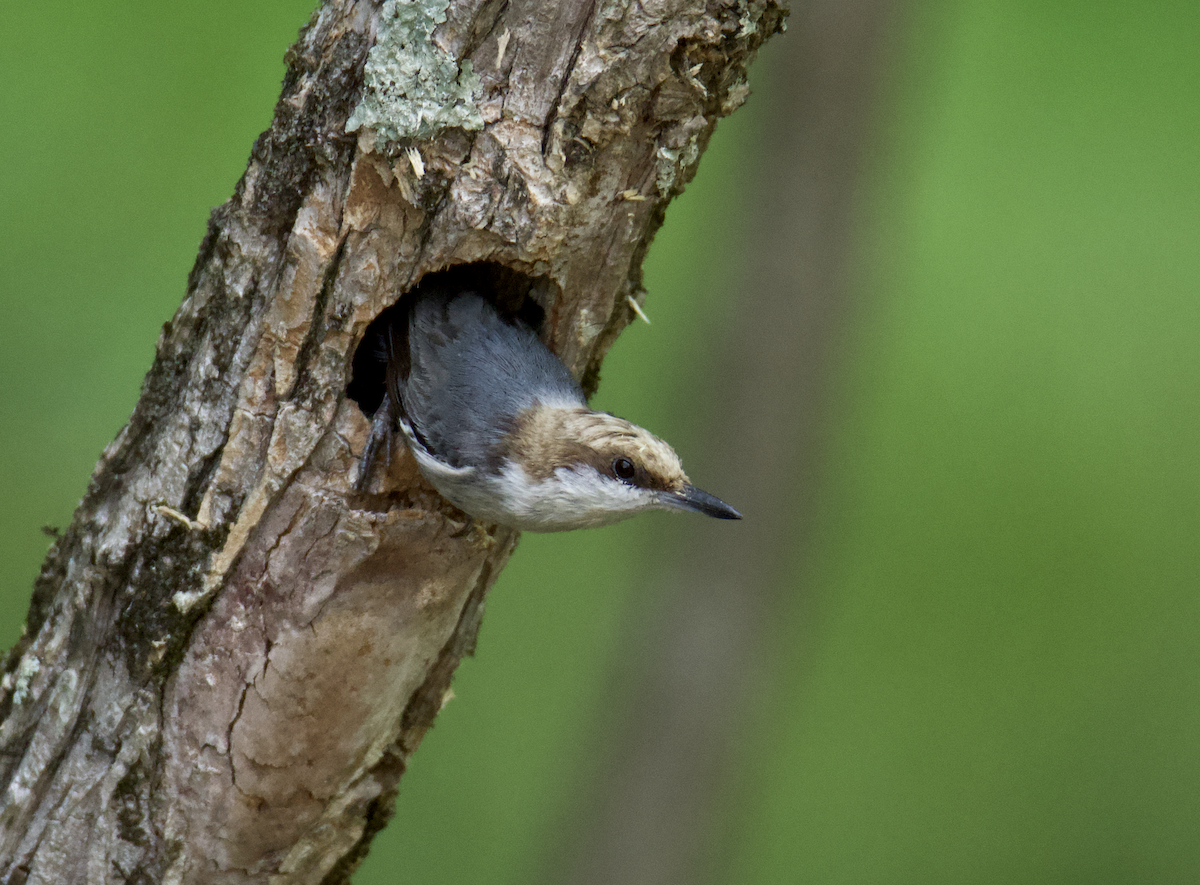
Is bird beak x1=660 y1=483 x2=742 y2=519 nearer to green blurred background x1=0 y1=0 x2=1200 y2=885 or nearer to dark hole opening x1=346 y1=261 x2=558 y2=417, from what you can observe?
dark hole opening x1=346 y1=261 x2=558 y2=417

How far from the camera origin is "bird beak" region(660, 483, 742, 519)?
2.54 m

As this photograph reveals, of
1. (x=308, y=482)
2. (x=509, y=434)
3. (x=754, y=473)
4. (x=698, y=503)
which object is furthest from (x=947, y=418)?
(x=308, y=482)

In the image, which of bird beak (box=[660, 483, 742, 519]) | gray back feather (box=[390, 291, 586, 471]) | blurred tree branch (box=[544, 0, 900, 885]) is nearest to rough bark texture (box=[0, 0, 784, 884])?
gray back feather (box=[390, 291, 586, 471])

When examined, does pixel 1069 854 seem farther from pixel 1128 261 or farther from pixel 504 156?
pixel 504 156

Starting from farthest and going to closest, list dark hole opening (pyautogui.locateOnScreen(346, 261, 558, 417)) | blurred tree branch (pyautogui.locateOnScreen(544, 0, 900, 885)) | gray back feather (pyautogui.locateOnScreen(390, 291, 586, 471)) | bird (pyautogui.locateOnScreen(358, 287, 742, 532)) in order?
blurred tree branch (pyautogui.locateOnScreen(544, 0, 900, 885)) < dark hole opening (pyautogui.locateOnScreen(346, 261, 558, 417)) < gray back feather (pyautogui.locateOnScreen(390, 291, 586, 471)) < bird (pyautogui.locateOnScreen(358, 287, 742, 532))

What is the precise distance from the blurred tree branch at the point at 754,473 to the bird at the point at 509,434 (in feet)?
2.60

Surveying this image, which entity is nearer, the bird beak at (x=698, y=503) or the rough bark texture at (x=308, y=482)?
the rough bark texture at (x=308, y=482)

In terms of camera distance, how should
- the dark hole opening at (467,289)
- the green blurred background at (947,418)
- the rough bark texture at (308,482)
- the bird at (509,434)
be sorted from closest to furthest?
the rough bark texture at (308,482) < the bird at (509,434) < the dark hole opening at (467,289) < the green blurred background at (947,418)

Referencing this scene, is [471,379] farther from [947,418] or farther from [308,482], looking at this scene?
[947,418]

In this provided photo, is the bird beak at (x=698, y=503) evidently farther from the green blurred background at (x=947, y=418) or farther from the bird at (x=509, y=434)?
the green blurred background at (x=947, y=418)

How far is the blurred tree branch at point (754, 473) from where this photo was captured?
122 inches

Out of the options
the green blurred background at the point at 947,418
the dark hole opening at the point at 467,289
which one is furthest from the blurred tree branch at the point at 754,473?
the dark hole opening at the point at 467,289

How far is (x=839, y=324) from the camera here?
328cm

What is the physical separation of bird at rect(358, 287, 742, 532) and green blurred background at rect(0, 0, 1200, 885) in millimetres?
1712
